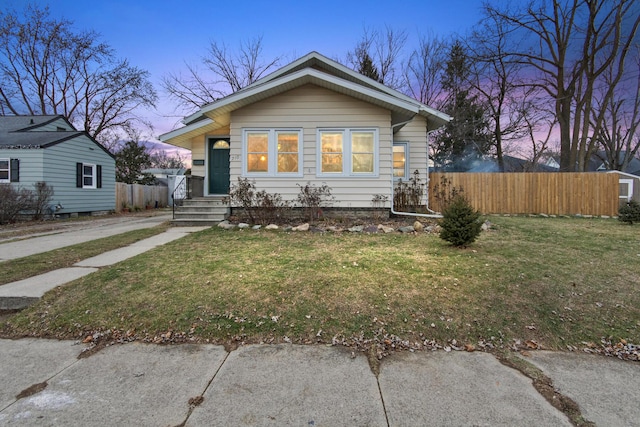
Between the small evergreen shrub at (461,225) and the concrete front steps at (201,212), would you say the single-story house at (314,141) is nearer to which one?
the concrete front steps at (201,212)

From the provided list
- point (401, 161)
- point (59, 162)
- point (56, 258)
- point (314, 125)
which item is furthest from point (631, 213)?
point (59, 162)

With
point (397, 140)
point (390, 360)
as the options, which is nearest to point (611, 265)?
point (390, 360)

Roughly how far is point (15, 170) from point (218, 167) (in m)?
9.27

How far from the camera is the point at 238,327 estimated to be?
312cm

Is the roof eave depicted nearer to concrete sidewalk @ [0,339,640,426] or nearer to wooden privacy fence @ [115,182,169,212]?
concrete sidewalk @ [0,339,640,426]

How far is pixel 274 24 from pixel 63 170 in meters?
13.4

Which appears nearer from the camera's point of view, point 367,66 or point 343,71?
point 343,71

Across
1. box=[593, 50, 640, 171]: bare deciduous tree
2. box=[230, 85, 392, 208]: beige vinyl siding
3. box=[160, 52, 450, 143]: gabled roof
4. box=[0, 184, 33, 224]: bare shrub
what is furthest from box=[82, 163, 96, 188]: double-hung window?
box=[593, 50, 640, 171]: bare deciduous tree

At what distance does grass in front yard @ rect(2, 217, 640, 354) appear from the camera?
3.11 meters

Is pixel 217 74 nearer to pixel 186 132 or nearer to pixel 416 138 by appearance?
pixel 186 132

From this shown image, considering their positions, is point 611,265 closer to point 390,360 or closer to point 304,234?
point 390,360

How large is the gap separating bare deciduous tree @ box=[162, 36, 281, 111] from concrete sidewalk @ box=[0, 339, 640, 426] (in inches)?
877

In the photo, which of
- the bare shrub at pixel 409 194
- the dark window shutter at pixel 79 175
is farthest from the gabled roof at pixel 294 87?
the dark window shutter at pixel 79 175

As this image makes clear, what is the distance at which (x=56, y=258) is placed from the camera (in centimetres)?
554
